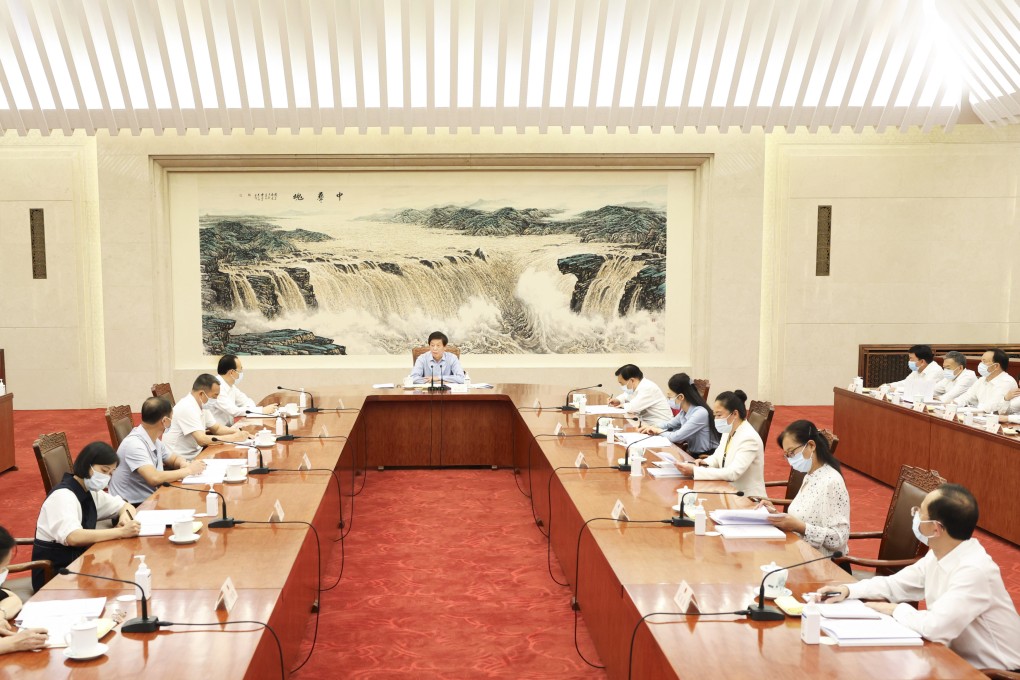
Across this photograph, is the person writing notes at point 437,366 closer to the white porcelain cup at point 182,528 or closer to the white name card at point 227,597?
the white porcelain cup at point 182,528

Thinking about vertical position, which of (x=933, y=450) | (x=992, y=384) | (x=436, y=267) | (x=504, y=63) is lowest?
(x=933, y=450)

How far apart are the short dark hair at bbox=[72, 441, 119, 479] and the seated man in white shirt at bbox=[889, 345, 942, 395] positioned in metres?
7.21

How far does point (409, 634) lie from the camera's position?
15.3 ft

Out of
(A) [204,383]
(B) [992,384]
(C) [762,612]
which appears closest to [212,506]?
(A) [204,383]

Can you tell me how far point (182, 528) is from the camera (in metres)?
3.98

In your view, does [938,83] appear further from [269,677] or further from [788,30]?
[269,677]

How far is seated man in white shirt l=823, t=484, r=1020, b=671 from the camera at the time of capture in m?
2.97

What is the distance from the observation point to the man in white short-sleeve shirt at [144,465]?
5160mm

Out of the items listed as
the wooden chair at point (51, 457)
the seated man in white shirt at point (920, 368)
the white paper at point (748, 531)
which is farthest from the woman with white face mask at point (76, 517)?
the seated man in white shirt at point (920, 368)

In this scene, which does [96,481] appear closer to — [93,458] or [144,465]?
[93,458]

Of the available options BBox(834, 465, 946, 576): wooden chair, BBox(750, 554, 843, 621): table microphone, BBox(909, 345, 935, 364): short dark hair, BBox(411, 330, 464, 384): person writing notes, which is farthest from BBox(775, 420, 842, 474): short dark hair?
BBox(411, 330, 464, 384): person writing notes

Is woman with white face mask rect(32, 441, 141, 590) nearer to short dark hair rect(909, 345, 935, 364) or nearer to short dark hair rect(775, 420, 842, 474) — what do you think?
short dark hair rect(775, 420, 842, 474)

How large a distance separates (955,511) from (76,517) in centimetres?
375

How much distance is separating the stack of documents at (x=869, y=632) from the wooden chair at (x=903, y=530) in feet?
3.12
